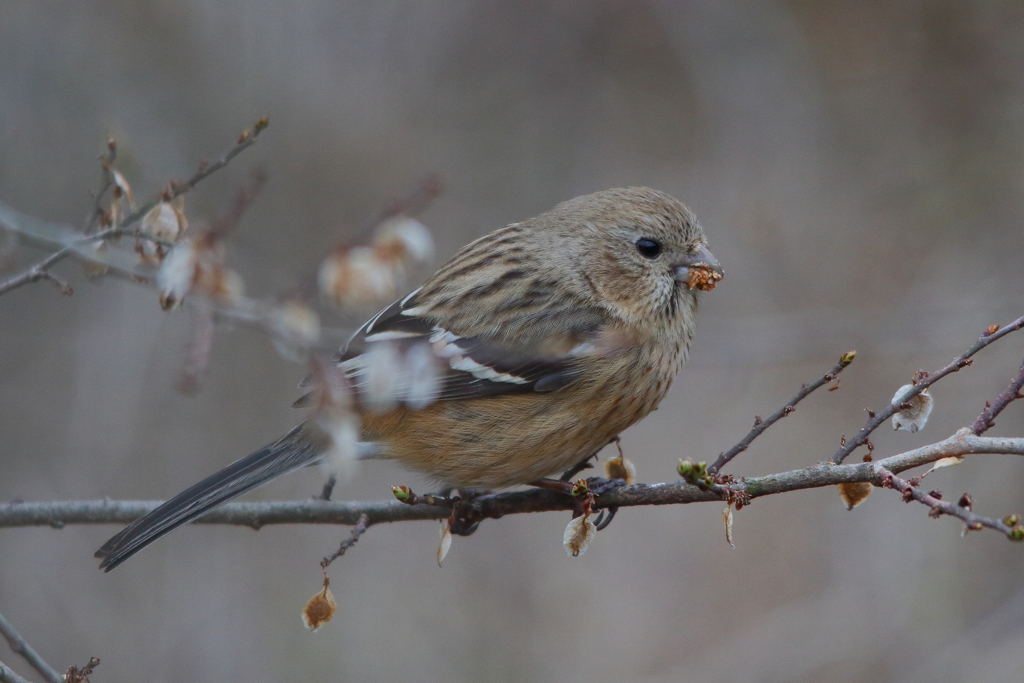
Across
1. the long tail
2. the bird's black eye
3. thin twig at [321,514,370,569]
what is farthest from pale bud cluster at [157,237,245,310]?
the bird's black eye

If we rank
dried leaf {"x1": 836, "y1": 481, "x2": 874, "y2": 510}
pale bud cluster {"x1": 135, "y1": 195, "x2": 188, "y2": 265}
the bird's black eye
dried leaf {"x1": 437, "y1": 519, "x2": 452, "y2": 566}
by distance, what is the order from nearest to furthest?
dried leaf {"x1": 836, "y1": 481, "x2": 874, "y2": 510} < pale bud cluster {"x1": 135, "y1": 195, "x2": 188, "y2": 265} < dried leaf {"x1": 437, "y1": 519, "x2": 452, "y2": 566} < the bird's black eye

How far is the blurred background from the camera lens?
22.4 ft

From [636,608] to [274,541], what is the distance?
3.44 metres

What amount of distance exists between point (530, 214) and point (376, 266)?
6778 mm

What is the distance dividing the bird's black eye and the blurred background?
2146mm

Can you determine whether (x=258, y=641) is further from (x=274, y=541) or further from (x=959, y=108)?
(x=959, y=108)

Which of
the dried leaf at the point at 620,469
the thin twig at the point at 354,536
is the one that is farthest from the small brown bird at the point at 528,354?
the thin twig at the point at 354,536

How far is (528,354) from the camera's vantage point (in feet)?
12.9

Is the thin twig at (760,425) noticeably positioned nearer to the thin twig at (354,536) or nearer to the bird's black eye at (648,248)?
the thin twig at (354,536)

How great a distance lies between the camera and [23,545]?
6.52 metres

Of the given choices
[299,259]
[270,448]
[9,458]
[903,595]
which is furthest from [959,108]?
[9,458]

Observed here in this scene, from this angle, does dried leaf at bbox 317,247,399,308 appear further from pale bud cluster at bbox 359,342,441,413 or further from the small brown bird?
the small brown bird

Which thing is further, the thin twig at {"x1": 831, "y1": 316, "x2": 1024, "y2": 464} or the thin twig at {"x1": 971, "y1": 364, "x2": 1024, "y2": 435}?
the thin twig at {"x1": 831, "y1": 316, "x2": 1024, "y2": 464}

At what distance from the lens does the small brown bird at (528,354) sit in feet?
12.9
